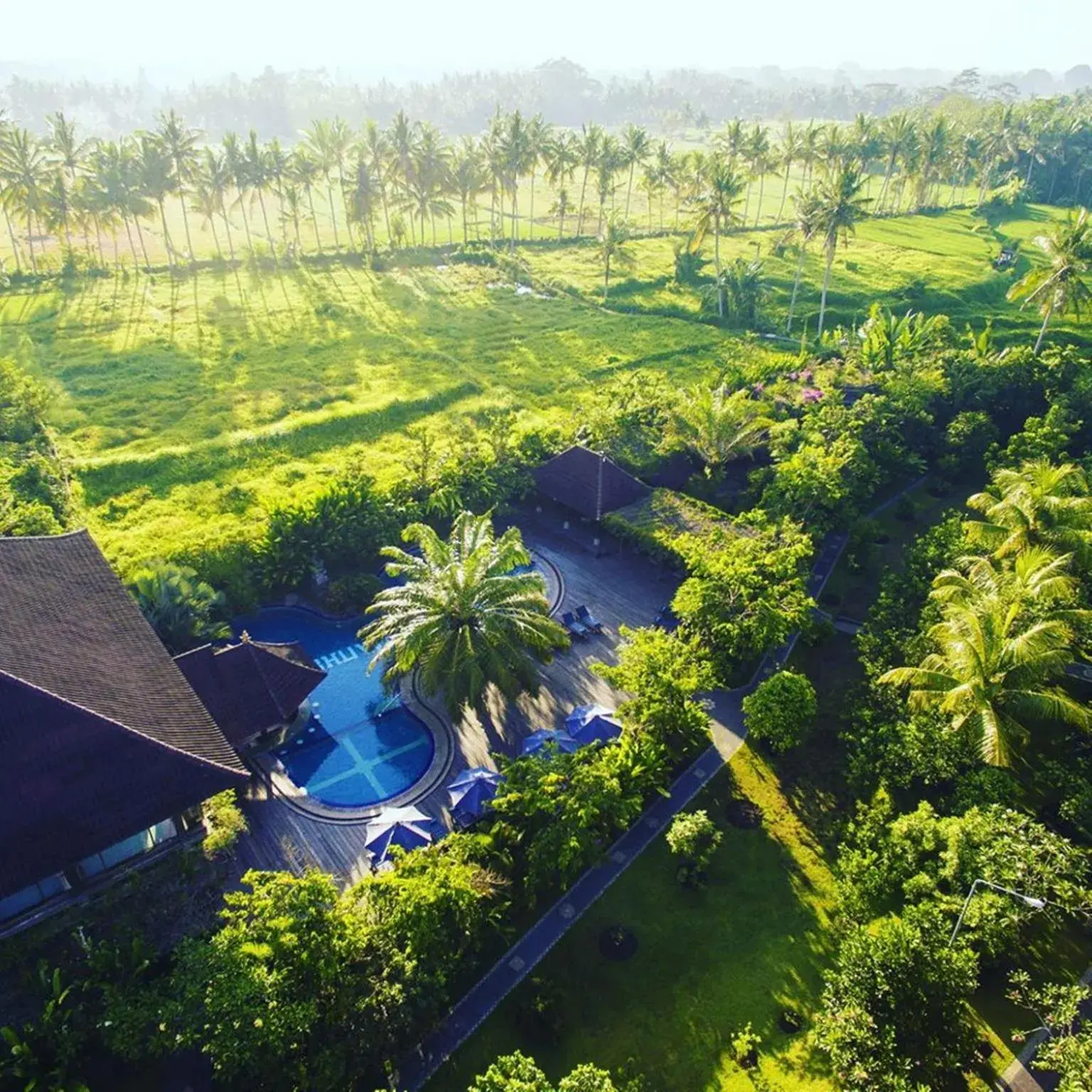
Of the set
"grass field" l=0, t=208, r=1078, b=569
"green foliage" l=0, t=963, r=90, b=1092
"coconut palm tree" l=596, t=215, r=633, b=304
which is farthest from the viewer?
"coconut palm tree" l=596, t=215, r=633, b=304

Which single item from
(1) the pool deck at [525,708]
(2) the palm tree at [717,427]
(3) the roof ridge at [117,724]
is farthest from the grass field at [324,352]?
(3) the roof ridge at [117,724]

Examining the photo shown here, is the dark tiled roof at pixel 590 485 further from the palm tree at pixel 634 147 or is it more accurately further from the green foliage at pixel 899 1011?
the palm tree at pixel 634 147

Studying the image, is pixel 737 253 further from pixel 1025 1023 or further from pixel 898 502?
pixel 1025 1023

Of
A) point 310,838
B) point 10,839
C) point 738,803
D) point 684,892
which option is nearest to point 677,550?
point 738,803

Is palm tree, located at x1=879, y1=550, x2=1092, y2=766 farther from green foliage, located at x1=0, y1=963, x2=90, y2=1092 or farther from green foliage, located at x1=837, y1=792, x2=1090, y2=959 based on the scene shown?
green foliage, located at x1=0, y1=963, x2=90, y2=1092

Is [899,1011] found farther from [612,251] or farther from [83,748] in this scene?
[612,251]

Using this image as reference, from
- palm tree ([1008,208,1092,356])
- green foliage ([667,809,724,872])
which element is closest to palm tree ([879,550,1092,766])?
green foliage ([667,809,724,872])
